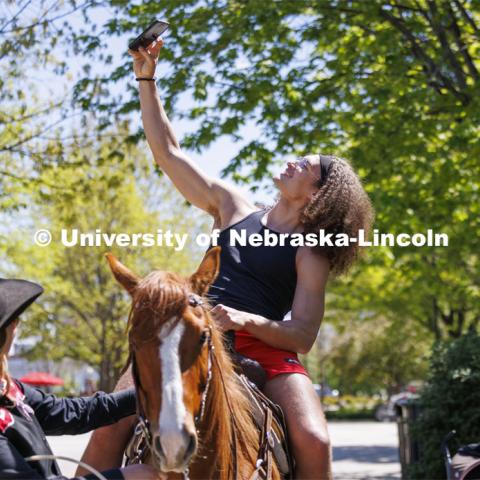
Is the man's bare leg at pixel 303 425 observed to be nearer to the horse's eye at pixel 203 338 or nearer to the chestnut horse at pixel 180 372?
the chestnut horse at pixel 180 372

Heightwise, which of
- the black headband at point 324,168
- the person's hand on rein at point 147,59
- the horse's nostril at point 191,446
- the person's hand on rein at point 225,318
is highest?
the person's hand on rein at point 147,59

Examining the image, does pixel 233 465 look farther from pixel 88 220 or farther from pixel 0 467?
pixel 88 220

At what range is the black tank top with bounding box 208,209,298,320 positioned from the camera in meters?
4.13

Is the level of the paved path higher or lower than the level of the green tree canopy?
lower

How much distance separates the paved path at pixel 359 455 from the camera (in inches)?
653

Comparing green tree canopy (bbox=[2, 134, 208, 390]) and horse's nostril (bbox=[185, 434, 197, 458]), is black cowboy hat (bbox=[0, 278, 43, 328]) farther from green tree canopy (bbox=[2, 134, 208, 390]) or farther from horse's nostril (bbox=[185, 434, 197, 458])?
green tree canopy (bbox=[2, 134, 208, 390])

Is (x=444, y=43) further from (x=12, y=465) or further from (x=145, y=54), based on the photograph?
(x=12, y=465)

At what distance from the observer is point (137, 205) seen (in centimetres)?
2767

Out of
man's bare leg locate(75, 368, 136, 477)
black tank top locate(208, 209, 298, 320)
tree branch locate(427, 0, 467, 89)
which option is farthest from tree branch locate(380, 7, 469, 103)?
man's bare leg locate(75, 368, 136, 477)

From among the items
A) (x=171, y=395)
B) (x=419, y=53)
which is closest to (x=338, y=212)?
Answer: (x=171, y=395)

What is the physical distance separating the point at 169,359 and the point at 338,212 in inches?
77.1

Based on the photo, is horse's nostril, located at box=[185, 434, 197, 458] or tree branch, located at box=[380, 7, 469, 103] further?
tree branch, located at box=[380, 7, 469, 103]

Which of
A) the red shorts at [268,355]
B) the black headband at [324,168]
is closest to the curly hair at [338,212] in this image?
the black headband at [324,168]

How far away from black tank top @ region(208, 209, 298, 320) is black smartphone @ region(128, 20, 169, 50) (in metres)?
1.25
